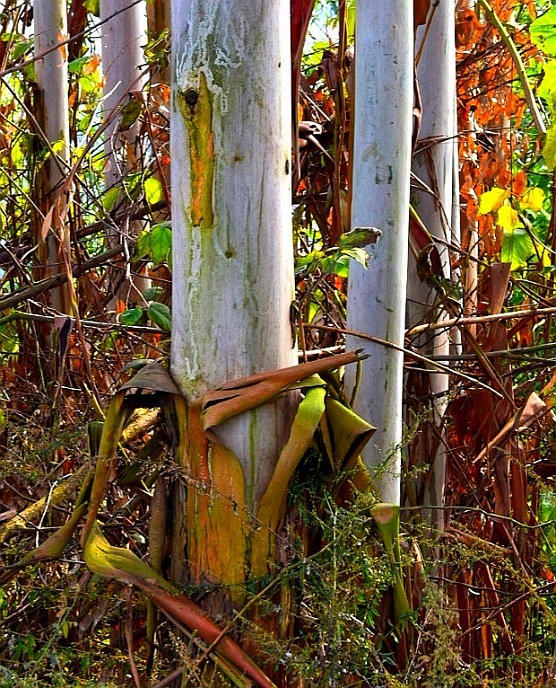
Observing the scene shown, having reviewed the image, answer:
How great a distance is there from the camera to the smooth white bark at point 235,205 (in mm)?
1107

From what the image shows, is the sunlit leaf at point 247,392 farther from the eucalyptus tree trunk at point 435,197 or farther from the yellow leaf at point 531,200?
the yellow leaf at point 531,200

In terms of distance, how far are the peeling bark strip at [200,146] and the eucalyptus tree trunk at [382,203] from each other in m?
0.33

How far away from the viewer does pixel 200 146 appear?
1122mm

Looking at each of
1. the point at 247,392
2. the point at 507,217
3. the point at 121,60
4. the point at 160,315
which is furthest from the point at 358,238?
the point at 121,60

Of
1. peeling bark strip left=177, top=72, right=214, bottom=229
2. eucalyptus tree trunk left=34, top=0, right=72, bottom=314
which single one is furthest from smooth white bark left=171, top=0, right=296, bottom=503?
eucalyptus tree trunk left=34, top=0, right=72, bottom=314

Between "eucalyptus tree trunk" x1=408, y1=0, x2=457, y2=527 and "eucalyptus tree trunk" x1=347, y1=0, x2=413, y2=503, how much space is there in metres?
0.36

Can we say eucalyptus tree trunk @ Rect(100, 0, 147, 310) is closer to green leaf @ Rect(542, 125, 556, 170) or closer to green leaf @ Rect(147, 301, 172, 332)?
green leaf @ Rect(147, 301, 172, 332)

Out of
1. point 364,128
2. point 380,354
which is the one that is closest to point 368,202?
point 364,128

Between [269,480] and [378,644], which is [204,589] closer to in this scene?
[269,480]

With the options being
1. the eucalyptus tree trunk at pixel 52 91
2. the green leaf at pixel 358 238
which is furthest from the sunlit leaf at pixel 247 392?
the eucalyptus tree trunk at pixel 52 91

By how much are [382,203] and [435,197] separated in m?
0.42

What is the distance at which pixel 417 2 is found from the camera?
1.58m

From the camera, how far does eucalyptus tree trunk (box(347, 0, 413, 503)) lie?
52.4 inches

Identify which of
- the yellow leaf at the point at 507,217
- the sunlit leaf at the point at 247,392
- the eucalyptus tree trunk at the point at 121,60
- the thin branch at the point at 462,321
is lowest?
A: the sunlit leaf at the point at 247,392
